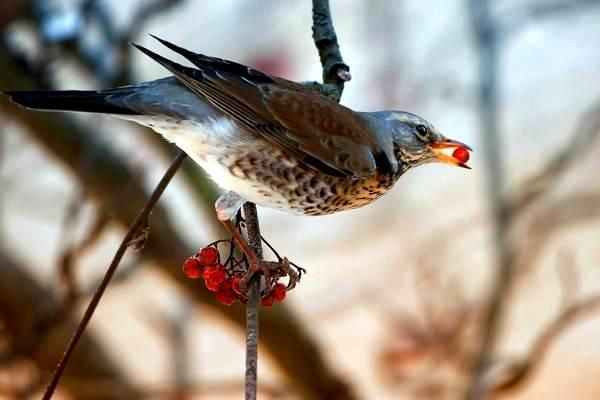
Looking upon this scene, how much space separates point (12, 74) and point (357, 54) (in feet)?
7.44

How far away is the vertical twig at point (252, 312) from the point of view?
92 cm

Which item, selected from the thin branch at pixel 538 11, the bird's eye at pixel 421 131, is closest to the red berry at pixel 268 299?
the bird's eye at pixel 421 131

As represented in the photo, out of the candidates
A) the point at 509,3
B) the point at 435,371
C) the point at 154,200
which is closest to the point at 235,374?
the point at 435,371

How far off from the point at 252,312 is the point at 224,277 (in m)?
0.29

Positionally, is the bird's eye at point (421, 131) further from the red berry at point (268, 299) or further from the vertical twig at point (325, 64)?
the red berry at point (268, 299)

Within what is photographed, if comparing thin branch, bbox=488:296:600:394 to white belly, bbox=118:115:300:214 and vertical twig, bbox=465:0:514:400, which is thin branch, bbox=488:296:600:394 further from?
white belly, bbox=118:115:300:214

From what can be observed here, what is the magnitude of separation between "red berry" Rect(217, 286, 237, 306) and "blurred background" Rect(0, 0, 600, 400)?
3.95 ft

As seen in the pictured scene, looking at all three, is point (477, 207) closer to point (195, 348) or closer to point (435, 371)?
point (435, 371)

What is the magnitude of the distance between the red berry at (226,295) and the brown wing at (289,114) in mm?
217

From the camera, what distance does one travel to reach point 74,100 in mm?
1191

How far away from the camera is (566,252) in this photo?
3.87m

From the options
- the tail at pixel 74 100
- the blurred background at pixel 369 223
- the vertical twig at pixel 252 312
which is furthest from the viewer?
the blurred background at pixel 369 223

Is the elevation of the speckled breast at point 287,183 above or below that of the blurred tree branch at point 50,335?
below

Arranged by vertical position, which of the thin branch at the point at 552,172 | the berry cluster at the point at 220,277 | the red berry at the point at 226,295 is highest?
the thin branch at the point at 552,172
